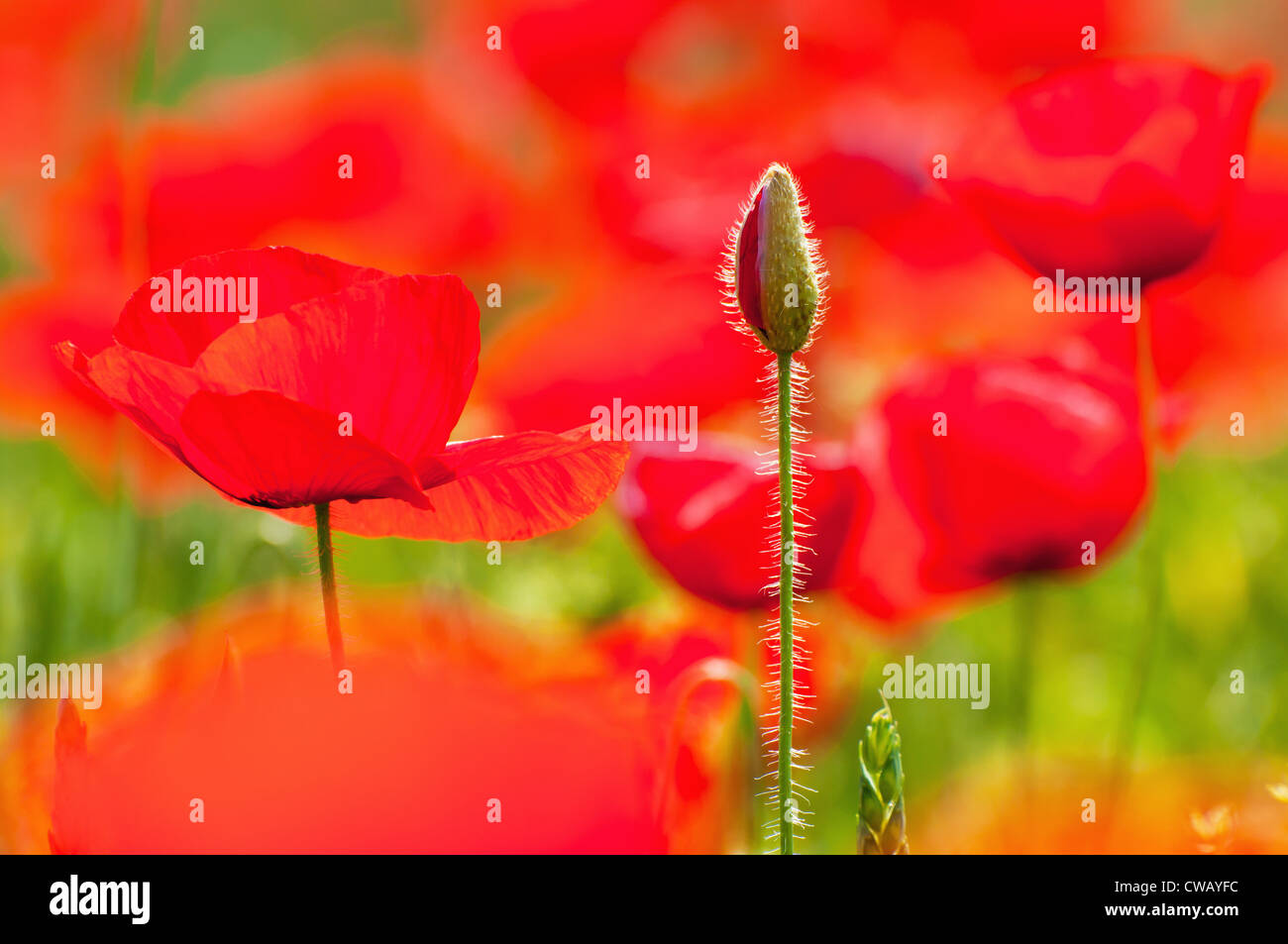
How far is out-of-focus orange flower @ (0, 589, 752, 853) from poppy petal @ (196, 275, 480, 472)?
0.29 ft

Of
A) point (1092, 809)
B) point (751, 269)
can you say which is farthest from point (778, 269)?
point (1092, 809)

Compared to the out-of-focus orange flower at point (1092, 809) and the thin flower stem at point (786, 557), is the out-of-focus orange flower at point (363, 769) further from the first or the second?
the out-of-focus orange flower at point (1092, 809)

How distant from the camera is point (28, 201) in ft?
3.91

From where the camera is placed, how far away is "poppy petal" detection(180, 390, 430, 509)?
0.45 metres

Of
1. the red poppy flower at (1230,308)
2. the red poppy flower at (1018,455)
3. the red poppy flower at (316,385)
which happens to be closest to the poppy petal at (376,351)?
the red poppy flower at (316,385)

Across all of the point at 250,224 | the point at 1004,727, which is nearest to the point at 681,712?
the point at 1004,727

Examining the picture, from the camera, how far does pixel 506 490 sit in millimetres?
530

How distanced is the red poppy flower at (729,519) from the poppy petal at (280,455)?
0.56 feet

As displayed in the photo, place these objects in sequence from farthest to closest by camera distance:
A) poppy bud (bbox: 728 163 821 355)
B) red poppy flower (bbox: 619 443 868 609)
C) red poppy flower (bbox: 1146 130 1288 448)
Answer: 1. red poppy flower (bbox: 1146 130 1288 448)
2. red poppy flower (bbox: 619 443 868 609)
3. poppy bud (bbox: 728 163 821 355)

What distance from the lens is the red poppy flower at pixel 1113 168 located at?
0.69 m

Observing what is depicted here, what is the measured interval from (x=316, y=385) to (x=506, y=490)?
0.27 feet

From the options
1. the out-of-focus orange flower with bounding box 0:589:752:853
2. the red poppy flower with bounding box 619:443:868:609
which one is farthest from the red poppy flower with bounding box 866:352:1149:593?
the out-of-focus orange flower with bounding box 0:589:752:853

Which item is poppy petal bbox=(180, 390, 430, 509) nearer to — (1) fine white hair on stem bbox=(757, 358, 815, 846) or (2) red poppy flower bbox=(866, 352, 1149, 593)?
(1) fine white hair on stem bbox=(757, 358, 815, 846)
